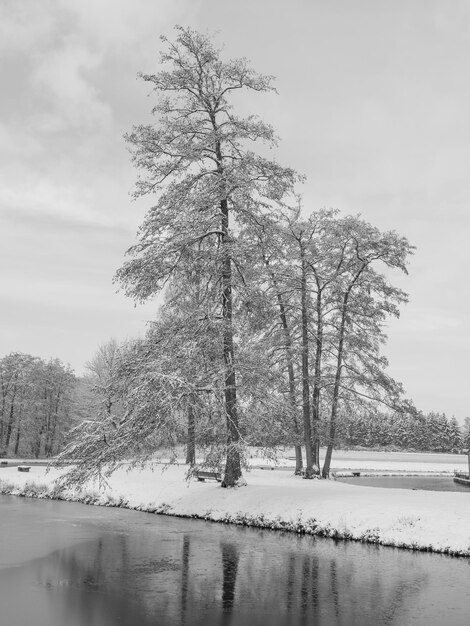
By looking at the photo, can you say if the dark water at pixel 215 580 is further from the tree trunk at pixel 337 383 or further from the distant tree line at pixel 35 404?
the distant tree line at pixel 35 404

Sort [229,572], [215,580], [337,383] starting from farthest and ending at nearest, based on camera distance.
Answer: [337,383] → [229,572] → [215,580]

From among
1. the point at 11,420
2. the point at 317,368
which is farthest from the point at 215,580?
the point at 11,420

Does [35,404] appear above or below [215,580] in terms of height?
above

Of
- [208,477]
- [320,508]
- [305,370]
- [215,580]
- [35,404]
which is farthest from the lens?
[35,404]

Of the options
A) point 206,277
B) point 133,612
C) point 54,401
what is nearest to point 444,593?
point 133,612

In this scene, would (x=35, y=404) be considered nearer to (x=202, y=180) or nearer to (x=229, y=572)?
(x=202, y=180)

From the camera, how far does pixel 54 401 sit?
217 feet

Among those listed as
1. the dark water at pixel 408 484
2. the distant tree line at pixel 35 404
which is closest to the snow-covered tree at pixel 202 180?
the dark water at pixel 408 484

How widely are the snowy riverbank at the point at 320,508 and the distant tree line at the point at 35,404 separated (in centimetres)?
3956

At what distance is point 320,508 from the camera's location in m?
18.5

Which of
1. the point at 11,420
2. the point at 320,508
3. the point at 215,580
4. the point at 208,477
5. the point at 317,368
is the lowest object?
the point at 215,580

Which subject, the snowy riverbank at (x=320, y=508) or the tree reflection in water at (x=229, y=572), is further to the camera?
the snowy riverbank at (x=320, y=508)

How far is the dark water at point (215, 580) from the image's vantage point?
9.56 m

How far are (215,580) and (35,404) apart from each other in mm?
55690
